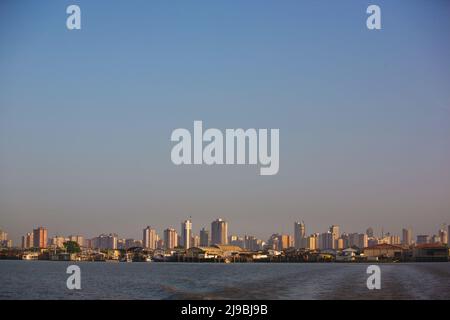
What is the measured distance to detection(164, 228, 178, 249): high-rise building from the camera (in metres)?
106

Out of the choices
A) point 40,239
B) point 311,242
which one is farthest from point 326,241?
point 40,239

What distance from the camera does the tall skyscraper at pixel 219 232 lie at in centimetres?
9594

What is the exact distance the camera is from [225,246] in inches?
3725

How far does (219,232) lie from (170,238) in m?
12.1

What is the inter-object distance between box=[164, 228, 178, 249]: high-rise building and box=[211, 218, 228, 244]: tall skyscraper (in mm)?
9410

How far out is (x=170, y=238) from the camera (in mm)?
107125

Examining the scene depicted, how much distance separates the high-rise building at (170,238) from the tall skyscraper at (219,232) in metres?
9.41

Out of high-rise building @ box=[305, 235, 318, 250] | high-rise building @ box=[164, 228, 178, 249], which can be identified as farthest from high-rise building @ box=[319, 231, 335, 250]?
high-rise building @ box=[164, 228, 178, 249]

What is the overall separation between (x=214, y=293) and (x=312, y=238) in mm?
90968

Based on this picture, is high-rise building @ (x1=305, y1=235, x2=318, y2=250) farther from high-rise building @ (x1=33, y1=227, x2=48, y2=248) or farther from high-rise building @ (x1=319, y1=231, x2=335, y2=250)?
high-rise building @ (x1=33, y1=227, x2=48, y2=248)
